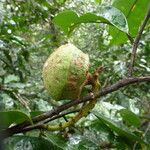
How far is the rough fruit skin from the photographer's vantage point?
799 mm

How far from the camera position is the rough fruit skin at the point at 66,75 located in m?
0.80

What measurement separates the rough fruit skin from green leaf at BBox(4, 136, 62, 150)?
0.34 feet

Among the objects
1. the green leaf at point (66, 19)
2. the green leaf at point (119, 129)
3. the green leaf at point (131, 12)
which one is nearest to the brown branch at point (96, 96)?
the green leaf at point (119, 129)

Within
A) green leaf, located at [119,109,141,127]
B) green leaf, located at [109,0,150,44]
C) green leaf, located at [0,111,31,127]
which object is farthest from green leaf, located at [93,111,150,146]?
green leaf, located at [109,0,150,44]

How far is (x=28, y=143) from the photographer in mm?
850

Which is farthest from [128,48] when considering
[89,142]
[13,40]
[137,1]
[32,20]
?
[89,142]

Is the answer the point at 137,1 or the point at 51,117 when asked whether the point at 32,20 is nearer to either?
the point at 137,1

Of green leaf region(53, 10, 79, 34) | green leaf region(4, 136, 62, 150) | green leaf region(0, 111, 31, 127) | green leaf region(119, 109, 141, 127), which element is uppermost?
green leaf region(53, 10, 79, 34)

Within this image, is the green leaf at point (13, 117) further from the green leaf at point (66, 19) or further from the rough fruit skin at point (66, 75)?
the green leaf at point (66, 19)

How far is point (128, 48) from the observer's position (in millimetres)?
2965

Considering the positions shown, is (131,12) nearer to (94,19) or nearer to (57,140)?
(94,19)

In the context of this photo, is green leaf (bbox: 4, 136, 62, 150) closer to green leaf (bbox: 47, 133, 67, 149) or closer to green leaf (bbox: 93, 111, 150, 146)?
green leaf (bbox: 47, 133, 67, 149)

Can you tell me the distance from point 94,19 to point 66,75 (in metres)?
0.19

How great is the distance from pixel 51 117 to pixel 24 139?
0.11 m
